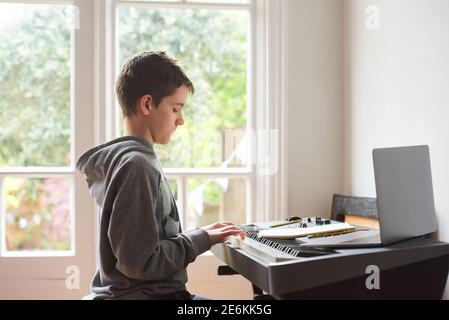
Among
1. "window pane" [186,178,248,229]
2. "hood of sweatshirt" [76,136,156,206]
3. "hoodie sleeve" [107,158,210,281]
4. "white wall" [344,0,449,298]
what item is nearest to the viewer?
"hoodie sleeve" [107,158,210,281]

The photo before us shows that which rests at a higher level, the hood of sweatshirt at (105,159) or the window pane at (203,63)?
the window pane at (203,63)

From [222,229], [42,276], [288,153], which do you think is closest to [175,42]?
[288,153]

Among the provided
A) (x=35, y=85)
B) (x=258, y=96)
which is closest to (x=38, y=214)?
(x=35, y=85)

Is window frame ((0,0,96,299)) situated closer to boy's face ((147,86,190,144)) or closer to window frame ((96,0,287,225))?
window frame ((96,0,287,225))

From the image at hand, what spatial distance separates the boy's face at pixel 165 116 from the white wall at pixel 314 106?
124 centimetres

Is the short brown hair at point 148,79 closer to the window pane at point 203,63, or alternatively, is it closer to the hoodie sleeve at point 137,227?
the hoodie sleeve at point 137,227

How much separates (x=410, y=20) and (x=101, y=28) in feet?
4.60

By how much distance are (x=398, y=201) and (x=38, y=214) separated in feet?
6.16

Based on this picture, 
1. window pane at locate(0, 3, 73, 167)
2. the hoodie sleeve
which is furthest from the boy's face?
window pane at locate(0, 3, 73, 167)

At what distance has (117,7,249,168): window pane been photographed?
272 centimetres

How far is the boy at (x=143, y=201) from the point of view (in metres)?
1.27

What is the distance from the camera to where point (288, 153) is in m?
2.68

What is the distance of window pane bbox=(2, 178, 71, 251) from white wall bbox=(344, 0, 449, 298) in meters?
1.39

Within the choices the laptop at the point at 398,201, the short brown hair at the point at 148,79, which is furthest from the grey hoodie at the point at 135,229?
the laptop at the point at 398,201
